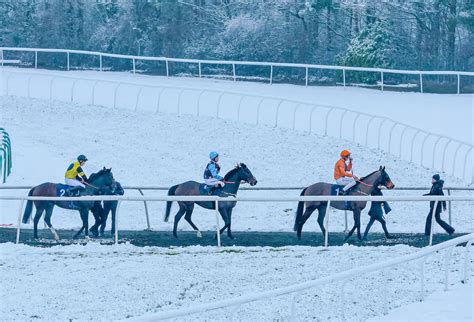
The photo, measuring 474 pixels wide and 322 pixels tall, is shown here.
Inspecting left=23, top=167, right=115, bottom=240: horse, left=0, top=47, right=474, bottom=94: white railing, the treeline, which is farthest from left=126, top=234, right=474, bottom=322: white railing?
the treeline

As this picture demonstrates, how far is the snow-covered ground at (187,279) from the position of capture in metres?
17.3

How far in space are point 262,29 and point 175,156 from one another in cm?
1249

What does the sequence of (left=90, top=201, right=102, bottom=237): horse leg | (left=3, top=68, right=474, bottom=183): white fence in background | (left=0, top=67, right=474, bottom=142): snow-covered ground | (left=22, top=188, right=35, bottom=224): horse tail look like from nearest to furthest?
(left=90, top=201, right=102, bottom=237): horse leg
(left=22, top=188, right=35, bottom=224): horse tail
(left=3, top=68, right=474, bottom=183): white fence in background
(left=0, top=67, right=474, bottom=142): snow-covered ground

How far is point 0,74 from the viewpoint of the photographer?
38250 mm

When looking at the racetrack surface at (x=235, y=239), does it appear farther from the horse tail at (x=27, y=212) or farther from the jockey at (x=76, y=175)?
the jockey at (x=76, y=175)

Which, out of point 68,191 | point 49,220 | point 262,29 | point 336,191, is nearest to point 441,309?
point 336,191

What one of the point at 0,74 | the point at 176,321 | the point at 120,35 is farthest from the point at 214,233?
the point at 120,35

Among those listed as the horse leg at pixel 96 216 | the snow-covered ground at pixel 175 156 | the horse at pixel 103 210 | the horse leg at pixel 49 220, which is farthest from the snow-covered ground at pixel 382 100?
the horse leg at pixel 49 220

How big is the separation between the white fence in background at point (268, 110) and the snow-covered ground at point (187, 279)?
8.76m

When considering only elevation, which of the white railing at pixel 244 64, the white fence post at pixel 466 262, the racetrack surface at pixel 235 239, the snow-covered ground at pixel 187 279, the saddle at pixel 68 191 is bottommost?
the snow-covered ground at pixel 187 279

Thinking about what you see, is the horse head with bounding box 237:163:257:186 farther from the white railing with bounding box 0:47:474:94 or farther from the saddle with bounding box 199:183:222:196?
the white railing with bounding box 0:47:474:94

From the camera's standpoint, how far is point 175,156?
30.4 meters

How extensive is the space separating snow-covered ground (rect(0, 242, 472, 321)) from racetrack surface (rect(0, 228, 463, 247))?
621 millimetres

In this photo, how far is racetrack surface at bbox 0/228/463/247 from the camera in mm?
21391
